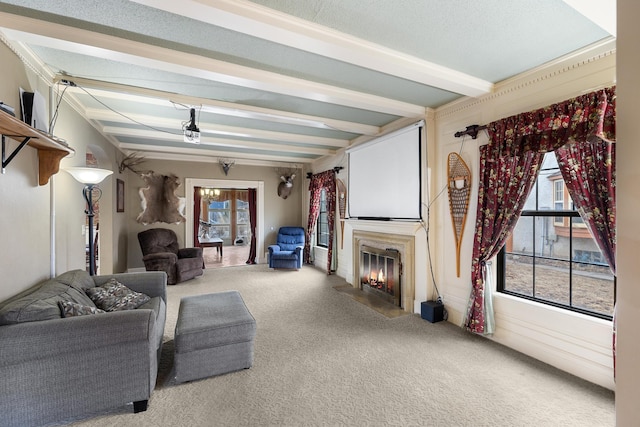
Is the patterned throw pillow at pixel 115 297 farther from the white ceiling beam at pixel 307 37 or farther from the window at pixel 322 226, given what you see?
the window at pixel 322 226

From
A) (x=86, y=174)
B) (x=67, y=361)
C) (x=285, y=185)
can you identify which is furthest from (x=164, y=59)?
(x=285, y=185)

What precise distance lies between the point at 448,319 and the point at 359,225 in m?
2.01

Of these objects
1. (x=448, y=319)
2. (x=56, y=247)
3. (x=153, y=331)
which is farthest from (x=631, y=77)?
(x=56, y=247)

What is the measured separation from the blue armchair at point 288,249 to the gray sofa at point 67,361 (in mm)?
4266

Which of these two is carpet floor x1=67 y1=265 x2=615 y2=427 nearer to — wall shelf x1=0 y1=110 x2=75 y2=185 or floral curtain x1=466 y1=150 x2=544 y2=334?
floral curtain x1=466 y1=150 x2=544 y2=334

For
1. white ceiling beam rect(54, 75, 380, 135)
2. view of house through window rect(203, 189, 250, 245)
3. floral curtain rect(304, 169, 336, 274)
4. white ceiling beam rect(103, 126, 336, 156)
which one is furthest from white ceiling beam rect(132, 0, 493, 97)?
view of house through window rect(203, 189, 250, 245)

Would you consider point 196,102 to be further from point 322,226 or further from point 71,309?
point 322,226

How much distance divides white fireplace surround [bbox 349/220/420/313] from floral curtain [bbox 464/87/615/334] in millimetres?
884

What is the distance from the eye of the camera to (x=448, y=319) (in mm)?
3432

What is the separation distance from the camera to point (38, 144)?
90.1 inches

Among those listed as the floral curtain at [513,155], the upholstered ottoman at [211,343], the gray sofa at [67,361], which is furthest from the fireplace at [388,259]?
the gray sofa at [67,361]

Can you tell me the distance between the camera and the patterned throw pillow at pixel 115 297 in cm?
249

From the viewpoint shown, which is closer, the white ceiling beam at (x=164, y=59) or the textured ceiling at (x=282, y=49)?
the textured ceiling at (x=282, y=49)

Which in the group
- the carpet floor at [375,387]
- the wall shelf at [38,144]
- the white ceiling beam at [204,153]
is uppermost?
the white ceiling beam at [204,153]
